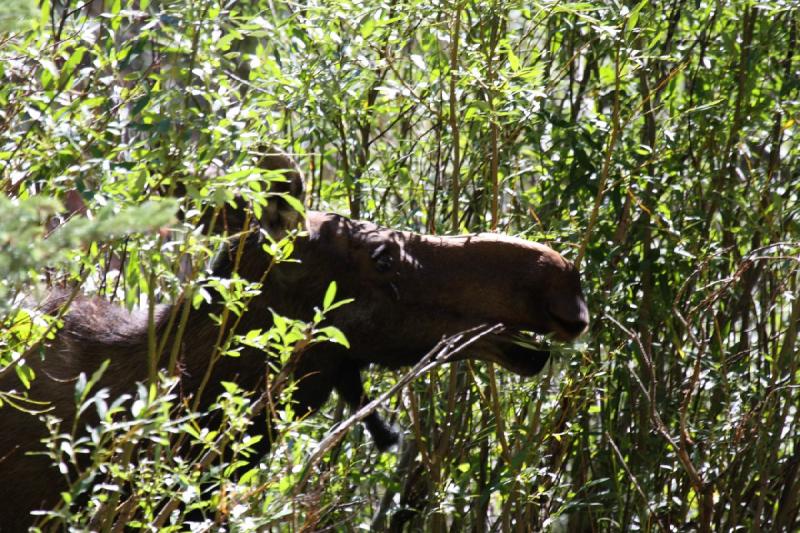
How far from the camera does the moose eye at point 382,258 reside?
4176mm


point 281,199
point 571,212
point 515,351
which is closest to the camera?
point 281,199

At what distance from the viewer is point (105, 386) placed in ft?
13.3

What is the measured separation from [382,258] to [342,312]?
0.80ft

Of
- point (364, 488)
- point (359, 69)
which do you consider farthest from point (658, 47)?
point (364, 488)

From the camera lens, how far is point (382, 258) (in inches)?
165

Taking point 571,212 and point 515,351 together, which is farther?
point 571,212

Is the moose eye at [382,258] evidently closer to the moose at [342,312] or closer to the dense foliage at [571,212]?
the moose at [342,312]

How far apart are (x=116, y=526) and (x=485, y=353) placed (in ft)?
4.94

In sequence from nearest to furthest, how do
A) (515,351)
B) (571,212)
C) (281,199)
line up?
(281,199) < (515,351) < (571,212)

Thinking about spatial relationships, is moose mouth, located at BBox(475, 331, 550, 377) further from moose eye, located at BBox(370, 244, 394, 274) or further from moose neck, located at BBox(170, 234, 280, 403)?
moose neck, located at BBox(170, 234, 280, 403)

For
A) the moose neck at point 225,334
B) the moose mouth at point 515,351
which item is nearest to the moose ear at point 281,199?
the moose neck at point 225,334

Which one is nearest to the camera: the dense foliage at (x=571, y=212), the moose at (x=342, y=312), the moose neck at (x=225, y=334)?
the moose at (x=342, y=312)

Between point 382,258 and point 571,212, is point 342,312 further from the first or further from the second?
point 571,212

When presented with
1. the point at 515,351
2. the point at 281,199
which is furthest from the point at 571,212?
the point at 281,199
